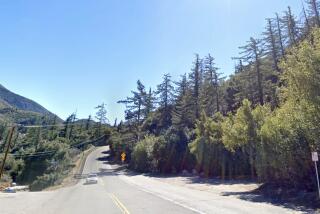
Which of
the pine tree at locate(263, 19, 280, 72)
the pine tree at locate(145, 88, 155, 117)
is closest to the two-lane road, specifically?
the pine tree at locate(263, 19, 280, 72)

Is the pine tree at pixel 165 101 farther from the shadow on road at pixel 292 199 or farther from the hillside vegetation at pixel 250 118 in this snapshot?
the shadow on road at pixel 292 199

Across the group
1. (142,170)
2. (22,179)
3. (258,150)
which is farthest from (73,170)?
(258,150)

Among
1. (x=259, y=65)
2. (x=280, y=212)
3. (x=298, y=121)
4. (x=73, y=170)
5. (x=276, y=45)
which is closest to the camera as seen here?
(x=280, y=212)

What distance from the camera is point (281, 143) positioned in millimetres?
19703

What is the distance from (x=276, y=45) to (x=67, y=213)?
149ft

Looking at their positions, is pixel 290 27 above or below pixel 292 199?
above

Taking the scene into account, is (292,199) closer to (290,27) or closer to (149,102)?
(290,27)

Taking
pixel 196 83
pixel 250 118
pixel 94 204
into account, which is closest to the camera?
pixel 94 204

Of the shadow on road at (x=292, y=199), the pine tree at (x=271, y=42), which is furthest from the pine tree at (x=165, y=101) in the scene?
the shadow on road at (x=292, y=199)

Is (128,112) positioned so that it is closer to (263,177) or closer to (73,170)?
(73,170)

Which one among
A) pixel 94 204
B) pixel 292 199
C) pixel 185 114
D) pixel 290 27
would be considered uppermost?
pixel 290 27

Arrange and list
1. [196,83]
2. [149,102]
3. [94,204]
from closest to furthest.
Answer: [94,204] < [196,83] < [149,102]

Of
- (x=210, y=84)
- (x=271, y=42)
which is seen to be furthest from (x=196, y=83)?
(x=271, y=42)

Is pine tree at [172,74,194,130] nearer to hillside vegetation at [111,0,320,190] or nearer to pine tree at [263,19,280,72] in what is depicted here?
hillside vegetation at [111,0,320,190]
